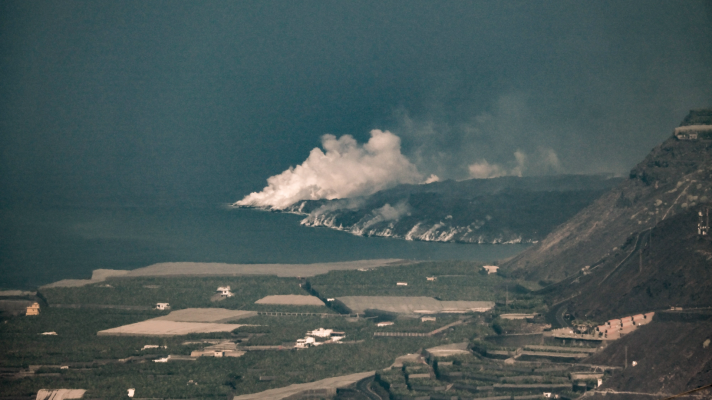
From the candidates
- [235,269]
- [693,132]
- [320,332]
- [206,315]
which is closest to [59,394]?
[320,332]

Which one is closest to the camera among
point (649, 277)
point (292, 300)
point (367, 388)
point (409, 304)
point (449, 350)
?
point (367, 388)

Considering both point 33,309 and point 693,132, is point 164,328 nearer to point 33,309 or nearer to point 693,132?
point 33,309

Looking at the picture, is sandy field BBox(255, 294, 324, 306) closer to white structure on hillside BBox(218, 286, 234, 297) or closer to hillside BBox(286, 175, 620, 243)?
white structure on hillside BBox(218, 286, 234, 297)

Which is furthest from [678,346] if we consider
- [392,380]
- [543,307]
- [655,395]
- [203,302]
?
[203,302]

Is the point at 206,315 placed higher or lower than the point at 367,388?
higher

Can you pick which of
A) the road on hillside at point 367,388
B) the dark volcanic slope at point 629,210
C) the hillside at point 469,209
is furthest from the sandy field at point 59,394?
the hillside at point 469,209

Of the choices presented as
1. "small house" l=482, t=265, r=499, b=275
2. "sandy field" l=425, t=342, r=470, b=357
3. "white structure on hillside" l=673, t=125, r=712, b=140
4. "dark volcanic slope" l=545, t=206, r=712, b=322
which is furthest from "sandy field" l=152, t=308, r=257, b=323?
"white structure on hillside" l=673, t=125, r=712, b=140
